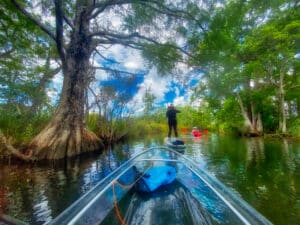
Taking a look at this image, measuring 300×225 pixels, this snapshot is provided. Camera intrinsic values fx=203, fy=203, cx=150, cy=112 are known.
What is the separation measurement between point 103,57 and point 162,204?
10.7 metres

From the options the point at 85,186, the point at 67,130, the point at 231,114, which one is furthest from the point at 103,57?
the point at 231,114

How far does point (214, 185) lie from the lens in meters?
2.71

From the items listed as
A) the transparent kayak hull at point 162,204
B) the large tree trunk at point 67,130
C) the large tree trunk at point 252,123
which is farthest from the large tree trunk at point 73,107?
the large tree trunk at point 252,123

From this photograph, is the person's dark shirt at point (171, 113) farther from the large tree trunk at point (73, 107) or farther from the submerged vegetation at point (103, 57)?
the large tree trunk at point (73, 107)

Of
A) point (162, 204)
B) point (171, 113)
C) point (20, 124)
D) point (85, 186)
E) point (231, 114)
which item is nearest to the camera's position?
point (162, 204)

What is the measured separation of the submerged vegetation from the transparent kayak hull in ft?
14.1

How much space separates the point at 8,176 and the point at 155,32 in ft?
23.0

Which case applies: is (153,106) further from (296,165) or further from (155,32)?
(296,165)

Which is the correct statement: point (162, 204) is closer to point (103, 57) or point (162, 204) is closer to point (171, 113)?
point (171, 113)

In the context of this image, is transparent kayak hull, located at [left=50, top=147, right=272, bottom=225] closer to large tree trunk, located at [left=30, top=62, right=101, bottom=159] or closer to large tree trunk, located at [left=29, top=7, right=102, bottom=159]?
large tree trunk, located at [left=30, top=62, right=101, bottom=159]

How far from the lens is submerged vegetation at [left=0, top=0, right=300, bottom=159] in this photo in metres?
7.02

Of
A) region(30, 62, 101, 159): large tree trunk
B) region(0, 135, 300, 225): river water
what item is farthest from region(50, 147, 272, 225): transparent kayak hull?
region(30, 62, 101, 159): large tree trunk

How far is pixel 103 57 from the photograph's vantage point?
486 inches

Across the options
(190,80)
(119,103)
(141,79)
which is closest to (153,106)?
(119,103)
